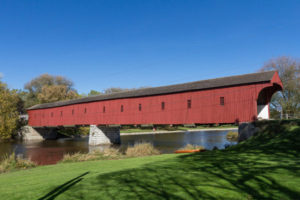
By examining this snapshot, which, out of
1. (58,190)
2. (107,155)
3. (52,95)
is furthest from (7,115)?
(58,190)

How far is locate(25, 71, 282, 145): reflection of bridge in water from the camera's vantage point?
18.0 meters

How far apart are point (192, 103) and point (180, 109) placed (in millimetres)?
1398

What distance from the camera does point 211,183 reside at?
5.05 m

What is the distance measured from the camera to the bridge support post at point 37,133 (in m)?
40.7

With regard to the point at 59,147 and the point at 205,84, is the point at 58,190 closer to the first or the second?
the point at 205,84

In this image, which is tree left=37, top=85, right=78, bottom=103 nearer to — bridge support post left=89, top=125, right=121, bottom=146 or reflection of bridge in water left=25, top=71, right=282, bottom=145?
reflection of bridge in water left=25, top=71, right=282, bottom=145

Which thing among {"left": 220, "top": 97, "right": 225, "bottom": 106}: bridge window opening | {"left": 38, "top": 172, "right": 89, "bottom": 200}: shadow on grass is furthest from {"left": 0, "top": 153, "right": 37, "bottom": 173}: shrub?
{"left": 220, "top": 97, "right": 225, "bottom": 106}: bridge window opening

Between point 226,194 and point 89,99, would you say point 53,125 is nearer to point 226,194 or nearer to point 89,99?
point 89,99

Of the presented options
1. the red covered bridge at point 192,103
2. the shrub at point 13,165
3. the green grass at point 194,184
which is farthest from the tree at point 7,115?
the green grass at point 194,184

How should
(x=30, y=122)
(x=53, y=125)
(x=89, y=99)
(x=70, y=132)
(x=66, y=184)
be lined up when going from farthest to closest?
1. (x=70, y=132)
2. (x=30, y=122)
3. (x=53, y=125)
4. (x=89, y=99)
5. (x=66, y=184)

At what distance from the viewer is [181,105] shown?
2145cm

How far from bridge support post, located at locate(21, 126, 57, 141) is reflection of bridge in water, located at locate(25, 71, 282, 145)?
10615 millimetres

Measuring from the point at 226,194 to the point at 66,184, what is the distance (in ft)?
13.8

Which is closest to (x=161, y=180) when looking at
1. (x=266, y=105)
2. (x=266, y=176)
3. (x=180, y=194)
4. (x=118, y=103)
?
(x=180, y=194)
